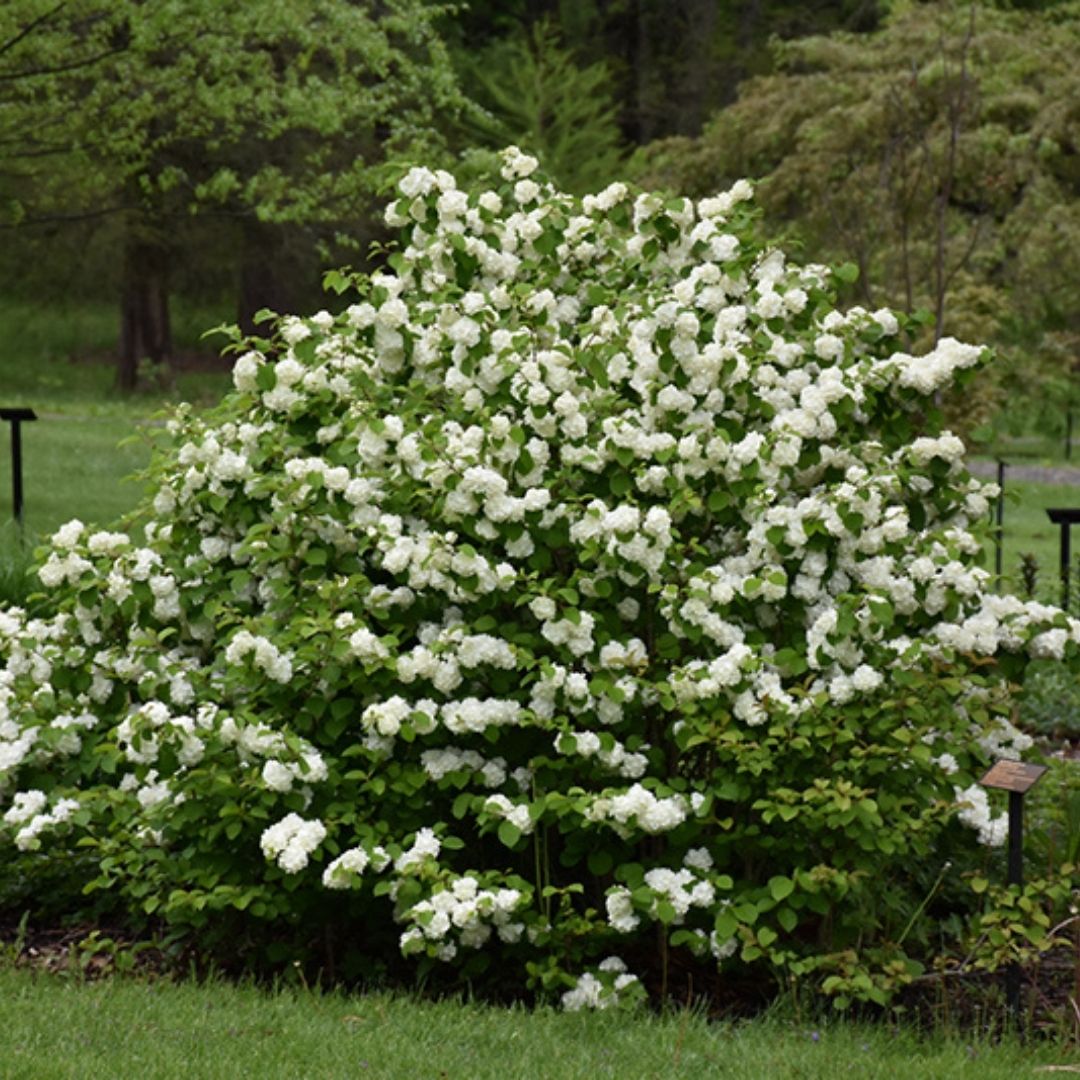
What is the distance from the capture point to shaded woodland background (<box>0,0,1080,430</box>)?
15.6 meters

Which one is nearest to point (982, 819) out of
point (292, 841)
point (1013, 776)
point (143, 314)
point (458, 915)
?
point (1013, 776)

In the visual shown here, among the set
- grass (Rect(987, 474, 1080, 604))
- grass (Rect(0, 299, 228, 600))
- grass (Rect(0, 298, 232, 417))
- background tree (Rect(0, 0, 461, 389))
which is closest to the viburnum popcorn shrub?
grass (Rect(0, 299, 228, 600))

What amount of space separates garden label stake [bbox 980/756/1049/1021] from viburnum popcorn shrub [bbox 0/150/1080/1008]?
242 millimetres

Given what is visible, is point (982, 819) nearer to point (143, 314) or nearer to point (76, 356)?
point (143, 314)

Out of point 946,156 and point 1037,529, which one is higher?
point 946,156

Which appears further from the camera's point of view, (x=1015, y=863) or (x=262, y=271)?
(x=262, y=271)

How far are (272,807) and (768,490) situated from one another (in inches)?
64.8

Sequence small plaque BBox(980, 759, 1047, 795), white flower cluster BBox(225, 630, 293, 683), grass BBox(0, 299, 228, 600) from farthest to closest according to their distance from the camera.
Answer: grass BBox(0, 299, 228, 600) < white flower cluster BBox(225, 630, 293, 683) < small plaque BBox(980, 759, 1047, 795)

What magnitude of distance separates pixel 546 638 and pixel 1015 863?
4.57ft

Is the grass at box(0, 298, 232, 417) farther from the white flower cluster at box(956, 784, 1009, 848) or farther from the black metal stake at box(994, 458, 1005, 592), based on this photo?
the white flower cluster at box(956, 784, 1009, 848)

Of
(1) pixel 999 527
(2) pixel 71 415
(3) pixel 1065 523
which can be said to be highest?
(2) pixel 71 415

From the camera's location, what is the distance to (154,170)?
1019 inches

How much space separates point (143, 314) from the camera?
99.6 ft

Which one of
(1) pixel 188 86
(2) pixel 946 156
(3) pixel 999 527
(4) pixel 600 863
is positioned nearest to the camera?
(4) pixel 600 863
